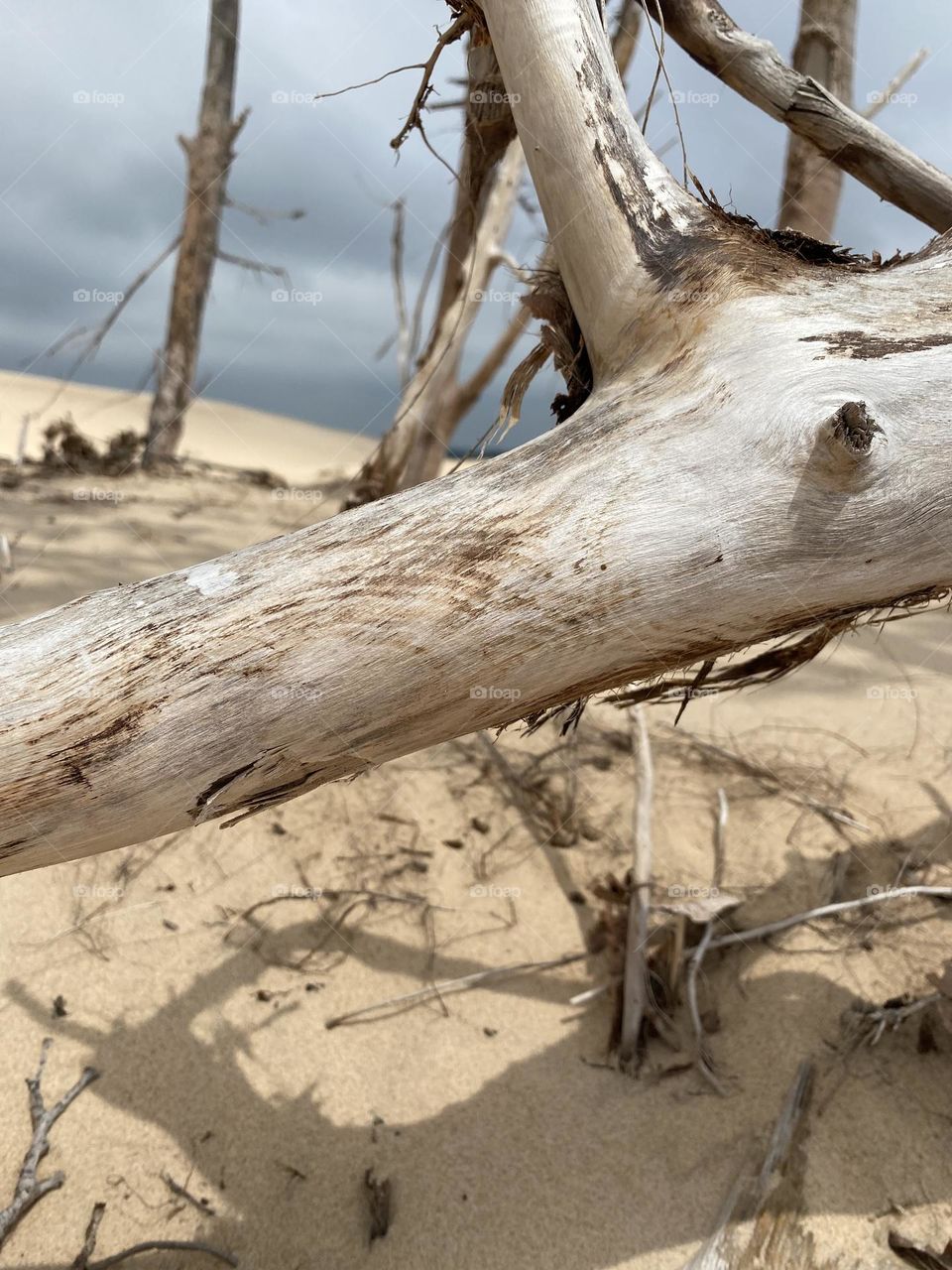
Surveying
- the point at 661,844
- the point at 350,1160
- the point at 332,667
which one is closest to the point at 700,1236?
the point at 350,1160

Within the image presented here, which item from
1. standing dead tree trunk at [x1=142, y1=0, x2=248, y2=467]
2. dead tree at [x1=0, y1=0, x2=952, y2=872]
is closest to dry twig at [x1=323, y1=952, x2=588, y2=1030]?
dead tree at [x1=0, y1=0, x2=952, y2=872]

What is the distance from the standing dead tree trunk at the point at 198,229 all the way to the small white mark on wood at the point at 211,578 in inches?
247

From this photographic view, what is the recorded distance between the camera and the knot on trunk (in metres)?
1.40

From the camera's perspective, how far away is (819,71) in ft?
13.6

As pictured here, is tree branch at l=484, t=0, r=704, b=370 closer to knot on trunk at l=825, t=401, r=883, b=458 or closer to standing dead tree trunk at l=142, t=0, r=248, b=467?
knot on trunk at l=825, t=401, r=883, b=458

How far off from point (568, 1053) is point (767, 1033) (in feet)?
1.68

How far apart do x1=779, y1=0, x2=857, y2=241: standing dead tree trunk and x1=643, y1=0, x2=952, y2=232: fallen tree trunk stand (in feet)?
5.72

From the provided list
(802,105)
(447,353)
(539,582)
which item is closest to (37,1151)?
(539,582)

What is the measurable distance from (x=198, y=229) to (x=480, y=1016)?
740 cm

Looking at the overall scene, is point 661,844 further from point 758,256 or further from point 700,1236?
point 758,256

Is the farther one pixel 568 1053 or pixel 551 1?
pixel 568 1053

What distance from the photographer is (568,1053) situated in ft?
8.02

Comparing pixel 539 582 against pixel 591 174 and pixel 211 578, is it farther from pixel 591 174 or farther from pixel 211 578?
pixel 591 174

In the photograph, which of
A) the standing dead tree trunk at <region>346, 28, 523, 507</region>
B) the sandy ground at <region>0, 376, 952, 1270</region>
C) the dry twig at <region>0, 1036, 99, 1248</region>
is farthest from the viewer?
the standing dead tree trunk at <region>346, 28, 523, 507</region>
